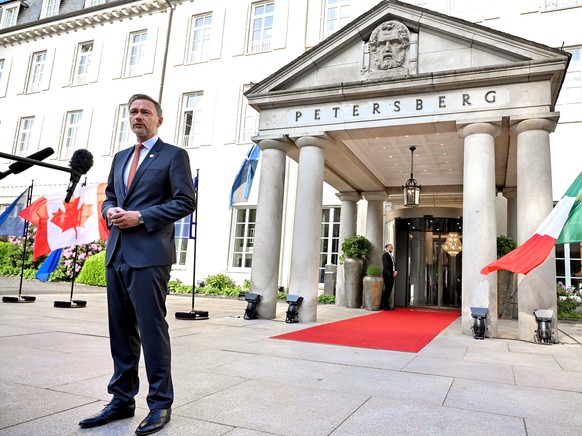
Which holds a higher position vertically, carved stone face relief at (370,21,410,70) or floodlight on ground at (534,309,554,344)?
carved stone face relief at (370,21,410,70)

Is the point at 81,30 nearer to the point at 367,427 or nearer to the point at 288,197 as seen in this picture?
the point at 288,197

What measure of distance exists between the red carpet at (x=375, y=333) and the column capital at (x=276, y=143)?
423 centimetres

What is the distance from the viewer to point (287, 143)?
10.3 meters

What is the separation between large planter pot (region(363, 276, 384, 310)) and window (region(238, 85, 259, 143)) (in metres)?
8.97

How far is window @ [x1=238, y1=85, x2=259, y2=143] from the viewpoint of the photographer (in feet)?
63.3

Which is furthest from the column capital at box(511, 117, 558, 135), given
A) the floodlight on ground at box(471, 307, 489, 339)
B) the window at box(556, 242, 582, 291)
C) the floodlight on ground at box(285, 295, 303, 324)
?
the window at box(556, 242, 582, 291)

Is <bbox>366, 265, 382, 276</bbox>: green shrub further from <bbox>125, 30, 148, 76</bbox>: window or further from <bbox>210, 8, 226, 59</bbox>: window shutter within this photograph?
<bbox>125, 30, 148, 76</bbox>: window

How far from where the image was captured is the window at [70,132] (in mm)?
24062

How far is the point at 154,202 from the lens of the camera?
9.85 feet

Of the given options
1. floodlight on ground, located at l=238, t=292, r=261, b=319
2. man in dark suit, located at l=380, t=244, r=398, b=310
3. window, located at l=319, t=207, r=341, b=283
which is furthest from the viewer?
window, located at l=319, t=207, r=341, b=283

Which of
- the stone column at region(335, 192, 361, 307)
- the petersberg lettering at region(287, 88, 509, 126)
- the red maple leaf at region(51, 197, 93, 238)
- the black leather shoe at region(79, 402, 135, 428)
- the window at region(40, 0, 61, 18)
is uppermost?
the window at region(40, 0, 61, 18)

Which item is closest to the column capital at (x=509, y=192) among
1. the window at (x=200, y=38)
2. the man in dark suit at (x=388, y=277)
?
the man in dark suit at (x=388, y=277)

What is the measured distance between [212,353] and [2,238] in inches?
884

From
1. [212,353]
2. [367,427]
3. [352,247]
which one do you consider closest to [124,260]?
[367,427]
